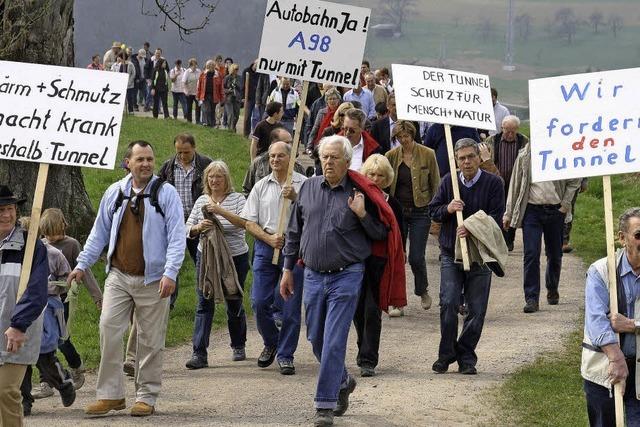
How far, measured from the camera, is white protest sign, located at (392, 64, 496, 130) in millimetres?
14477

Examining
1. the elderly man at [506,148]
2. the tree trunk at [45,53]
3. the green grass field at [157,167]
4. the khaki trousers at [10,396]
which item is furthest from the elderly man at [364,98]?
the khaki trousers at [10,396]

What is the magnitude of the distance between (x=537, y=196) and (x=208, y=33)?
51654 mm

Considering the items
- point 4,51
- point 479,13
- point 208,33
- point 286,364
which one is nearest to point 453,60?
point 479,13

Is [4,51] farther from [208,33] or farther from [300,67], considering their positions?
[208,33]

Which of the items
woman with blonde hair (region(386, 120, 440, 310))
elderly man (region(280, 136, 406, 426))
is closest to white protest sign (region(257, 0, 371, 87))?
woman with blonde hair (region(386, 120, 440, 310))

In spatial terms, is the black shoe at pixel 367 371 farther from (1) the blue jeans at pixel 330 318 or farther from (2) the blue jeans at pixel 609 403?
(2) the blue jeans at pixel 609 403

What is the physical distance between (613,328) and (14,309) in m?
3.74

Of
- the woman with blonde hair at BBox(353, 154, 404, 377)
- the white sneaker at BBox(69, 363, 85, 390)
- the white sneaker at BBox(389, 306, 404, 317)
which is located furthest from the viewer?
the white sneaker at BBox(389, 306, 404, 317)

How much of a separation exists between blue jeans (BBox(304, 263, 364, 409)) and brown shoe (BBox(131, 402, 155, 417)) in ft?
4.38

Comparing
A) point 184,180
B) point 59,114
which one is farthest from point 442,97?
point 59,114

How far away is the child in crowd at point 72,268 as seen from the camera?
37.9 ft

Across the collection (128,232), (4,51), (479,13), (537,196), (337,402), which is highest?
(479,13)

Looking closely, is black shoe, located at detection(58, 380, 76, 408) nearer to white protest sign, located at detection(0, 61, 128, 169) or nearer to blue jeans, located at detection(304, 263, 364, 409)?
white protest sign, located at detection(0, 61, 128, 169)

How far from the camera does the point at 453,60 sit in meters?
58.5
